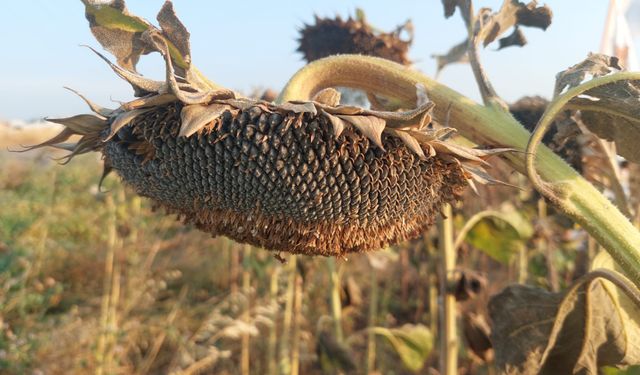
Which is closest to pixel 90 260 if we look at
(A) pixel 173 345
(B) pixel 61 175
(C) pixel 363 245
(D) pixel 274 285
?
(B) pixel 61 175

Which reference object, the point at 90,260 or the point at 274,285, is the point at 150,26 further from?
the point at 90,260

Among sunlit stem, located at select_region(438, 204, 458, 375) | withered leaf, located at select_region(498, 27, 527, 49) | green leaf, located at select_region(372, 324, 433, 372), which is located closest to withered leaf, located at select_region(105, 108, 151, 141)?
withered leaf, located at select_region(498, 27, 527, 49)

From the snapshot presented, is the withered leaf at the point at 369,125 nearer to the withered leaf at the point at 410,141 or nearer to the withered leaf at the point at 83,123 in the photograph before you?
the withered leaf at the point at 410,141

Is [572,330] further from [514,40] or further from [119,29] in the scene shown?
[119,29]

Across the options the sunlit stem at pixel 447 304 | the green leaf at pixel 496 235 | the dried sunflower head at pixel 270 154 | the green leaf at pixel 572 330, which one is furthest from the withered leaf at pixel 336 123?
the green leaf at pixel 496 235

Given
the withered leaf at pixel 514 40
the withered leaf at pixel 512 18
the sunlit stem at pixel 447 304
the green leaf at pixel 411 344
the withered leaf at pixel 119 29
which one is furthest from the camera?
the green leaf at pixel 411 344

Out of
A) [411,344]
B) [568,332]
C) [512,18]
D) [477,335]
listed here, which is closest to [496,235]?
[477,335]
